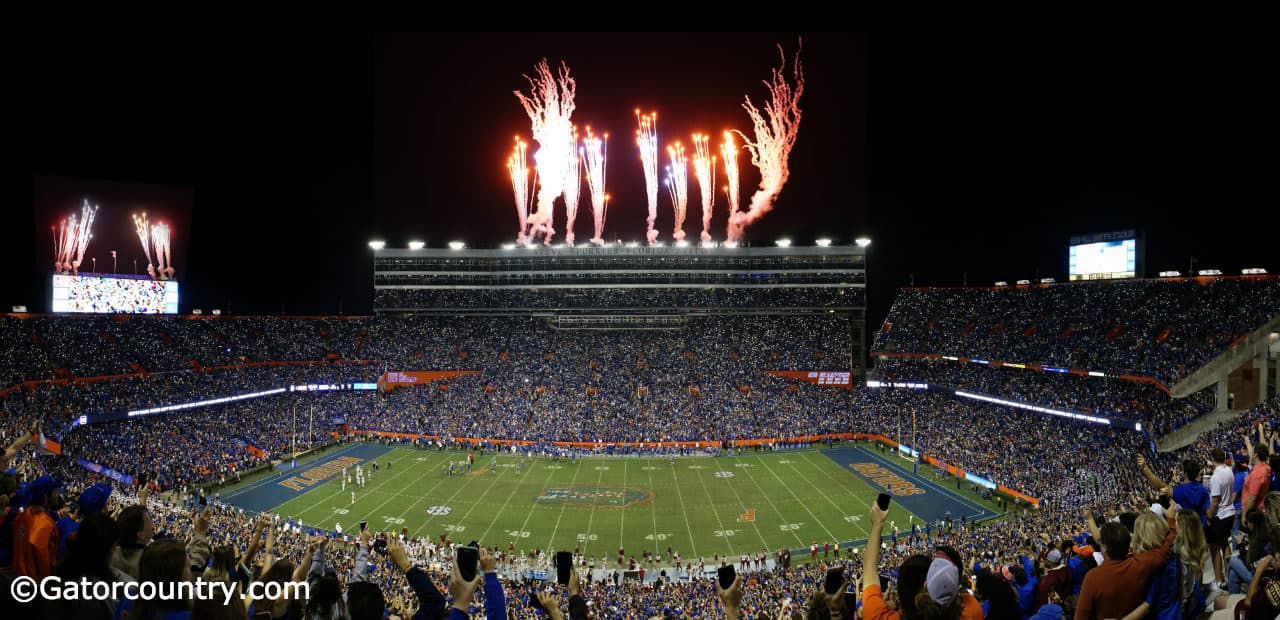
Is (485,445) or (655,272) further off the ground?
(655,272)

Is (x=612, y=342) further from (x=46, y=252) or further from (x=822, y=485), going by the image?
(x=46, y=252)

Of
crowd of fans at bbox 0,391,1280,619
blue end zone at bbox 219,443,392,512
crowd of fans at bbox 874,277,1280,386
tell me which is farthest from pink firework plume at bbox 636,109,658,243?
crowd of fans at bbox 0,391,1280,619

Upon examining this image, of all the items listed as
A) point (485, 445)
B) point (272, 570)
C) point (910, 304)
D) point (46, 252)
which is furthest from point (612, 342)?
point (272, 570)

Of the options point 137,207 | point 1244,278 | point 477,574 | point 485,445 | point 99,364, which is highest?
point 137,207

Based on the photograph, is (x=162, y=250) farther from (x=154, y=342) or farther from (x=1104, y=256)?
(x=1104, y=256)

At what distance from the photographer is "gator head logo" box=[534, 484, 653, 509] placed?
3559cm

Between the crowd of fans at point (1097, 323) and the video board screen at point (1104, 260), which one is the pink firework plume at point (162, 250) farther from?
the video board screen at point (1104, 260)

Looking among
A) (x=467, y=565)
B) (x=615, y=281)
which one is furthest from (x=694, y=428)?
(x=467, y=565)

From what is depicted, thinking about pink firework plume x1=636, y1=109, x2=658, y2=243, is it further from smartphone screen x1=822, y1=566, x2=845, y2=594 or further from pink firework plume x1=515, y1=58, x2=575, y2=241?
smartphone screen x1=822, y1=566, x2=845, y2=594

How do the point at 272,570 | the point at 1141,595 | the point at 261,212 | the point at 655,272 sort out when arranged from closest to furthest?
the point at 1141,595 → the point at 272,570 → the point at 261,212 → the point at 655,272

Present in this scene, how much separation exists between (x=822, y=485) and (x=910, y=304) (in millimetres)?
33710

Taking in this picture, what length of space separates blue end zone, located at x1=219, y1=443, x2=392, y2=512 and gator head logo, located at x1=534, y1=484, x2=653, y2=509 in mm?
13823

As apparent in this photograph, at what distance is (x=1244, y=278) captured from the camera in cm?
4203

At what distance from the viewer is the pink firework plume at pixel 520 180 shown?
66.2 meters
